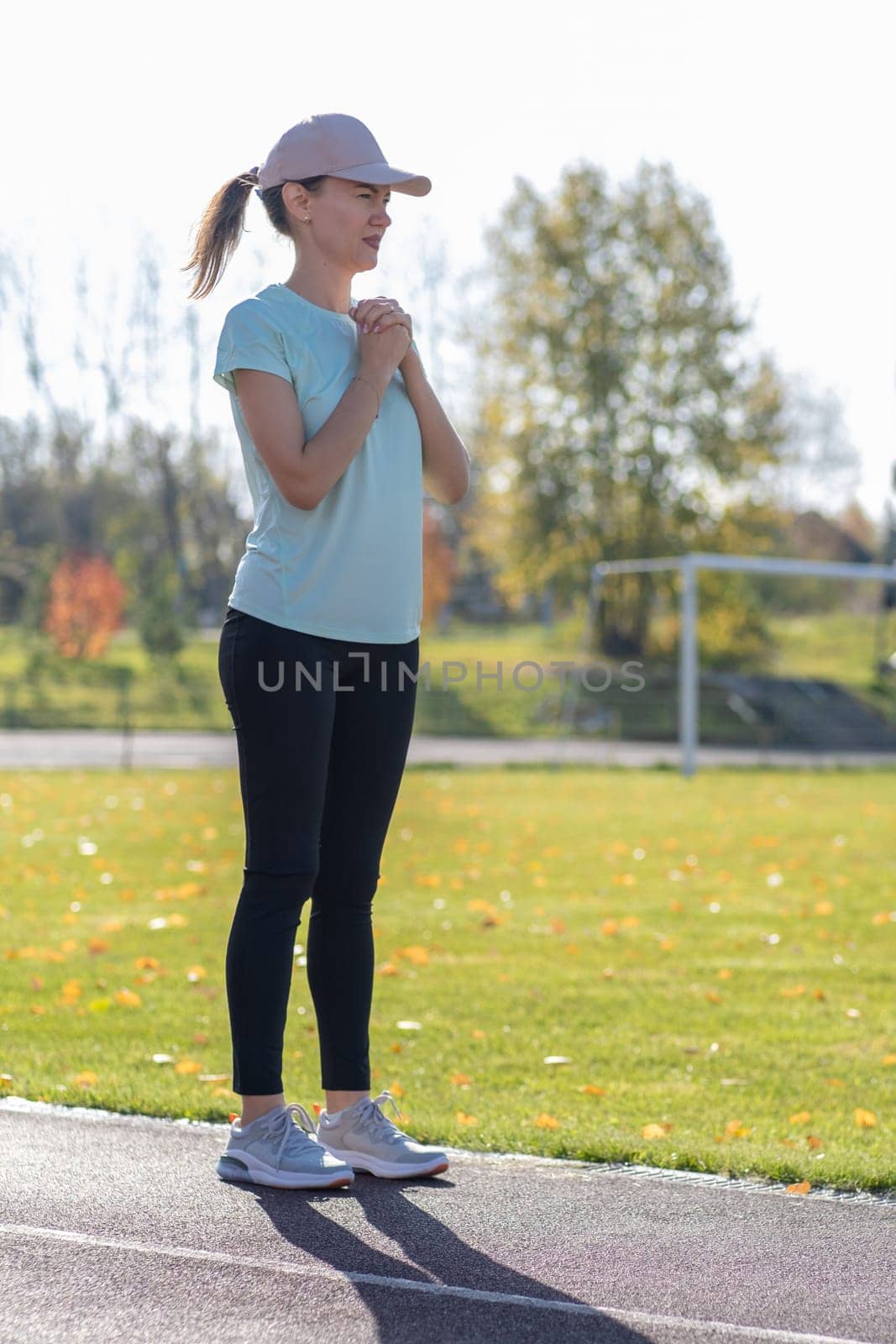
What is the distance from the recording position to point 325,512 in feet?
10.5

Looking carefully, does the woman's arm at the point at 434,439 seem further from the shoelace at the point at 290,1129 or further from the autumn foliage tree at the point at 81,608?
the autumn foliage tree at the point at 81,608

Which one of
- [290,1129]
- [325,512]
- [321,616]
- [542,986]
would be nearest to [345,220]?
[325,512]

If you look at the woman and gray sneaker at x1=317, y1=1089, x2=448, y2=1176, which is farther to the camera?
gray sneaker at x1=317, y1=1089, x2=448, y2=1176

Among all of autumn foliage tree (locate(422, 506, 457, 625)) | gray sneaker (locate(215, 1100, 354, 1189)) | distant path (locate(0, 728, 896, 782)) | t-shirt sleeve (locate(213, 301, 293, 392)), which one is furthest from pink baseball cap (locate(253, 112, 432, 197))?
autumn foliage tree (locate(422, 506, 457, 625))

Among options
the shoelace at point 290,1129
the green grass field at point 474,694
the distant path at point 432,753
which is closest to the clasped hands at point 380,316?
the shoelace at point 290,1129

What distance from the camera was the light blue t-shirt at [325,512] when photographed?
3.15 metres

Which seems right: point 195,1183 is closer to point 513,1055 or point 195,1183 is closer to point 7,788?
point 513,1055

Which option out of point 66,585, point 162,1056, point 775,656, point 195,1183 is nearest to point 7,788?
point 162,1056

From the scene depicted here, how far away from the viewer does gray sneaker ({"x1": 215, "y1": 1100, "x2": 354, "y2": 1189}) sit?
3197 mm

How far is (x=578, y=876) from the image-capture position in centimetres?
953

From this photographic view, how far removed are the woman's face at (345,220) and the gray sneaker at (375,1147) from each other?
5.79ft

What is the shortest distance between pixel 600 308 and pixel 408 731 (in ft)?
106

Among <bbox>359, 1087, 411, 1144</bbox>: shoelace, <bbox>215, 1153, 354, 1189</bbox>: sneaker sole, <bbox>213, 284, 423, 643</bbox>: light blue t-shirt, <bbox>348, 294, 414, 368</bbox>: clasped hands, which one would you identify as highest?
<bbox>348, 294, 414, 368</bbox>: clasped hands

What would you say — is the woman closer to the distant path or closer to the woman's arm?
the woman's arm
